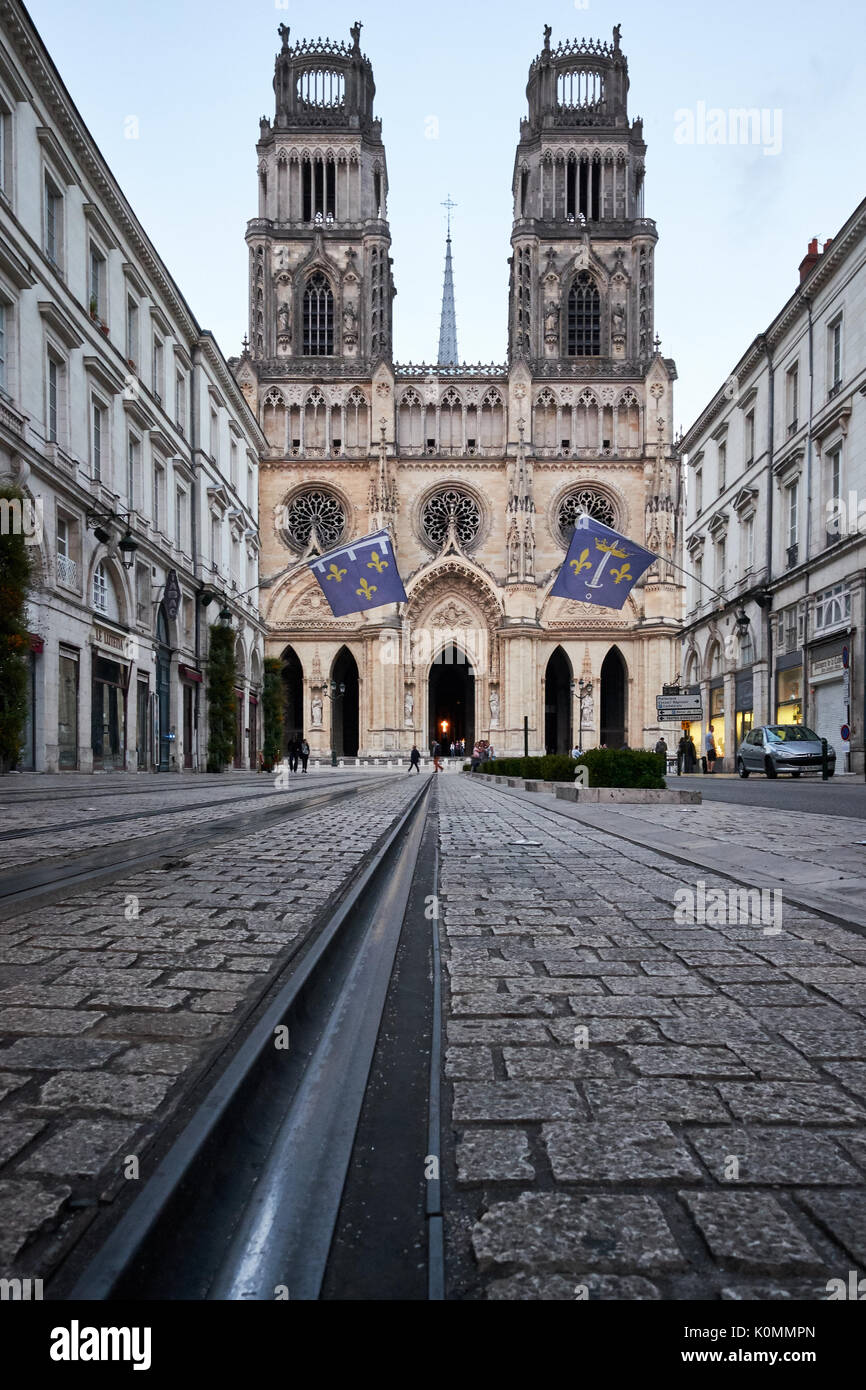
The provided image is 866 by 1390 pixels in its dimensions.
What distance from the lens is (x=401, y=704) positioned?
50250mm

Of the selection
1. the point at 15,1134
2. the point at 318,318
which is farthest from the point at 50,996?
the point at 318,318

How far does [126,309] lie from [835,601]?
20.5m

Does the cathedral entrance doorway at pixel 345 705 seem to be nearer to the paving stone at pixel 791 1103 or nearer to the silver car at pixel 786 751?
the silver car at pixel 786 751

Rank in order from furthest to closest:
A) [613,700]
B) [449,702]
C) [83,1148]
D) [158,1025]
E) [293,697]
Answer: [449,702] → [613,700] → [293,697] → [158,1025] → [83,1148]

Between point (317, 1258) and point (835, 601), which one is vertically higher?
point (835, 601)

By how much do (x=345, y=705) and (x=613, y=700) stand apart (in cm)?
1649

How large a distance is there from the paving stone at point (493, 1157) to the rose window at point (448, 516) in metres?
51.7

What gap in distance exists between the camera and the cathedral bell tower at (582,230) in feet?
173

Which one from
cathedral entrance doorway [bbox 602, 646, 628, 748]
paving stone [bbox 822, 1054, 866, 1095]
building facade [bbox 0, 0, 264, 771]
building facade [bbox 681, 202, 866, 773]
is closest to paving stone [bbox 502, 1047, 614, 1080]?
paving stone [bbox 822, 1054, 866, 1095]

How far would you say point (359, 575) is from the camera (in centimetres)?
1872

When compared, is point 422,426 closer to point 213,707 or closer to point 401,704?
point 401,704

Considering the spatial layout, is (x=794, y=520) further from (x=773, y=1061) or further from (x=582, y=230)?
(x=582, y=230)

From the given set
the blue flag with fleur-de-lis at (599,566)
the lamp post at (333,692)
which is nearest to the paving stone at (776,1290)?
the blue flag with fleur-de-lis at (599,566)
